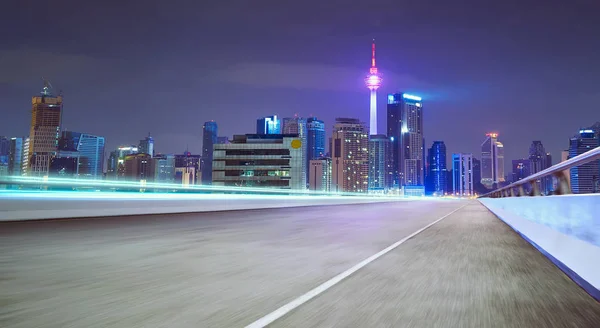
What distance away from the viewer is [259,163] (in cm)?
16450

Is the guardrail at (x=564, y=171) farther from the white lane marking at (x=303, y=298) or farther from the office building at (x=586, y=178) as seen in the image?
the white lane marking at (x=303, y=298)

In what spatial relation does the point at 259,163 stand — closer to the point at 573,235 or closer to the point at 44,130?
the point at 44,130

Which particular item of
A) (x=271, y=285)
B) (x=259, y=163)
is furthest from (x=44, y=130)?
(x=271, y=285)

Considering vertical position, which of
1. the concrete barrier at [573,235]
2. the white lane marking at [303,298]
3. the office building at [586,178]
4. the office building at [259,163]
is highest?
the office building at [259,163]

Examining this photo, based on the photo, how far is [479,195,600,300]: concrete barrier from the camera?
5715mm

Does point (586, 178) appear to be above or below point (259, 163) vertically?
below

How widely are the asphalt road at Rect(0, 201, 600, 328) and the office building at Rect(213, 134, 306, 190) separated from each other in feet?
500

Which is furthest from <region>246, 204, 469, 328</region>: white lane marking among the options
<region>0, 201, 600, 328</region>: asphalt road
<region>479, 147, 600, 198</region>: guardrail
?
<region>479, 147, 600, 198</region>: guardrail

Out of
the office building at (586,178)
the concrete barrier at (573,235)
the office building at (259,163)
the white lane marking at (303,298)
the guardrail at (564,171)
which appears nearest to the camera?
the white lane marking at (303,298)

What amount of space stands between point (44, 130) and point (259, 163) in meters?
70.1

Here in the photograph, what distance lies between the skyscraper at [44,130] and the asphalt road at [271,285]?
454ft

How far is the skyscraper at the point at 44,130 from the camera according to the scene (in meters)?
143

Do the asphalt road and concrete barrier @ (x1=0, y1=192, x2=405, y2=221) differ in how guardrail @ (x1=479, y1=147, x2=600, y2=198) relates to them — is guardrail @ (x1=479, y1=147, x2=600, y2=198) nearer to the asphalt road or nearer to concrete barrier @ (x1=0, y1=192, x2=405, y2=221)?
the asphalt road

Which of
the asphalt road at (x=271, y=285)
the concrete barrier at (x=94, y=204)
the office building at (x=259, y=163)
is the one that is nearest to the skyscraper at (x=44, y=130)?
the office building at (x=259, y=163)
